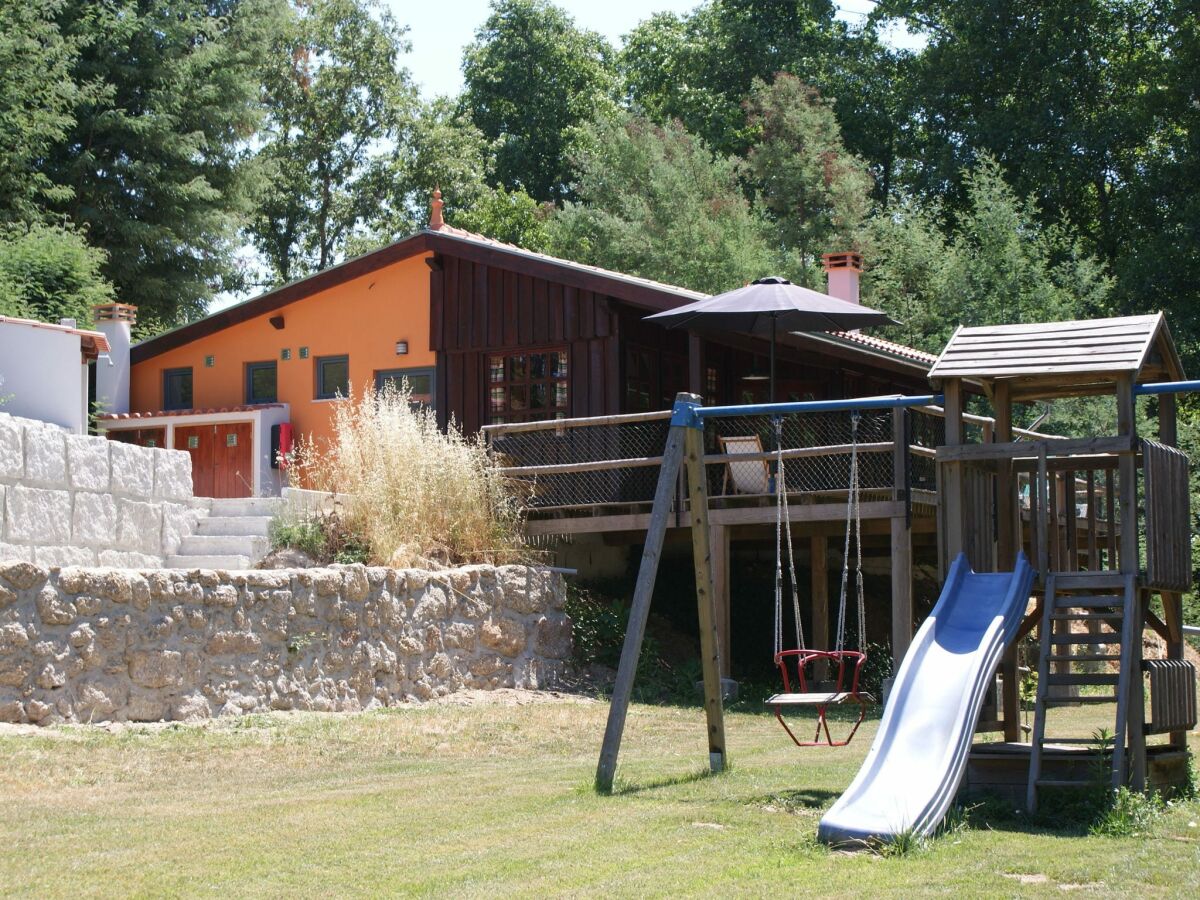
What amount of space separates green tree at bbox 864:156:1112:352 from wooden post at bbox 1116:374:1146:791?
18.5 m

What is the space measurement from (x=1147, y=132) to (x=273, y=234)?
2275cm

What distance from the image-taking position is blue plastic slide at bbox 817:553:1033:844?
729 centimetres

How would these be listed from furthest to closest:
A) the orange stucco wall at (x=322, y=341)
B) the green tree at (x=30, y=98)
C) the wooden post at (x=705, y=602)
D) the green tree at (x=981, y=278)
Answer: the green tree at (x=981, y=278), the green tree at (x=30, y=98), the orange stucco wall at (x=322, y=341), the wooden post at (x=705, y=602)

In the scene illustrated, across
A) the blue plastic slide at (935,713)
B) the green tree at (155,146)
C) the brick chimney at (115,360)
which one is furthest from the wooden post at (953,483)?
the green tree at (155,146)

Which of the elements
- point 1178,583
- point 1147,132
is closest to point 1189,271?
point 1147,132

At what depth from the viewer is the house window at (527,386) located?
Result: 19.6m

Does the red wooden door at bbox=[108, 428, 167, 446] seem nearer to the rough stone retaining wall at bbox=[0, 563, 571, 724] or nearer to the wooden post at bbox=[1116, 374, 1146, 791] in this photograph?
the rough stone retaining wall at bbox=[0, 563, 571, 724]

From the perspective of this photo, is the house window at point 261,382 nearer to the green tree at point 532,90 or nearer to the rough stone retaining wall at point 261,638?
the rough stone retaining wall at point 261,638

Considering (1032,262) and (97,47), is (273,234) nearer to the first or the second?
(97,47)

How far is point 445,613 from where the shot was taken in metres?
14.7

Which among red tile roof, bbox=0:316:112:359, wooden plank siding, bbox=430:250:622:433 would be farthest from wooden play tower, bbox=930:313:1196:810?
wooden plank siding, bbox=430:250:622:433

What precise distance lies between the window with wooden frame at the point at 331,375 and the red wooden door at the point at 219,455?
1.23 m

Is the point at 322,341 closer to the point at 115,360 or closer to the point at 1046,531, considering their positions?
the point at 115,360

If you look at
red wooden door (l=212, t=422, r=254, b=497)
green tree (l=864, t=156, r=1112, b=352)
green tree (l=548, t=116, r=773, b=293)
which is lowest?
red wooden door (l=212, t=422, r=254, b=497)
